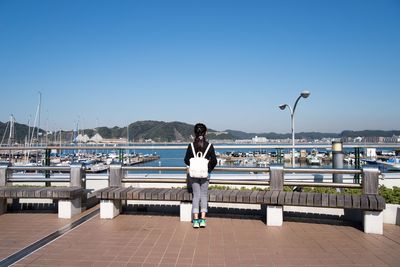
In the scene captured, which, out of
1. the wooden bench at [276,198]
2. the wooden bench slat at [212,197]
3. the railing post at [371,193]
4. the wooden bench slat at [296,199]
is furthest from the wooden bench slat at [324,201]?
the wooden bench slat at [212,197]

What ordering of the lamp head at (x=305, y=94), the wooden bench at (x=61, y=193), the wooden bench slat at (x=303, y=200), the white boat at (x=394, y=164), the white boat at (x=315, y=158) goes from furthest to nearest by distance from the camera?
1. the lamp head at (x=305, y=94)
2. the white boat at (x=315, y=158)
3. the white boat at (x=394, y=164)
4. the wooden bench at (x=61, y=193)
5. the wooden bench slat at (x=303, y=200)

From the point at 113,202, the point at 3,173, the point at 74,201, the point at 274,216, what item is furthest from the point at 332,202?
the point at 3,173

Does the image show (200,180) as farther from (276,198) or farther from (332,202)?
(332,202)

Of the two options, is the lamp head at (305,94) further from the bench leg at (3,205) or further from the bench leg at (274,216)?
the bench leg at (3,205)

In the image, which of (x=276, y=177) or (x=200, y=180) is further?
(x=276, y=177)

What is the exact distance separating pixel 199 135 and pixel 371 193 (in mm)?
2950

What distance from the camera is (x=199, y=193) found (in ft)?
17.1

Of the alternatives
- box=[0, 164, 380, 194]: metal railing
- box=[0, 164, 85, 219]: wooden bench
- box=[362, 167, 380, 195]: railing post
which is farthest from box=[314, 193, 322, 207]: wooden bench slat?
box=[0, 164, 85, 219]: wooden bench

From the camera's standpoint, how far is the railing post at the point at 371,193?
15.5 ft

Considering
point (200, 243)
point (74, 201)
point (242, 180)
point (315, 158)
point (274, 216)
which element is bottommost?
point (200, 243)

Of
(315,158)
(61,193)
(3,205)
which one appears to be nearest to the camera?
(61,193)

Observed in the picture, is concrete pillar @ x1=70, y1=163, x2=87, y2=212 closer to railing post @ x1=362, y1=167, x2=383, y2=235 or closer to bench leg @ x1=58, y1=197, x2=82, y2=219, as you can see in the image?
bench leg @ x1=58, y1=197, x2=82, y2=219

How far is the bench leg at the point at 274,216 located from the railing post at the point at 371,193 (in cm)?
126

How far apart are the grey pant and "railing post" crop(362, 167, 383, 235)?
8.20 ft
